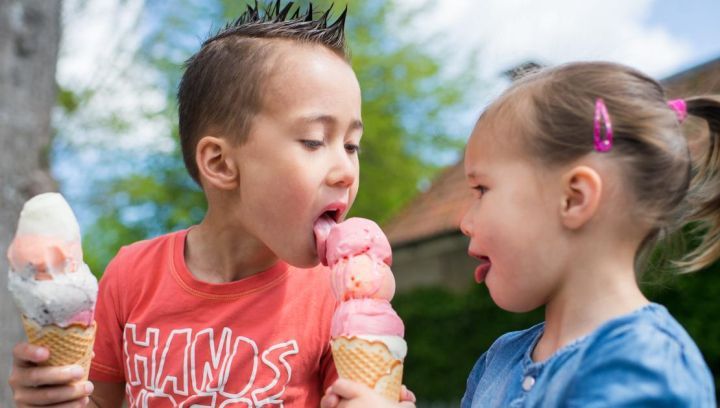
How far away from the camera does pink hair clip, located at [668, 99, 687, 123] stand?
2352mm

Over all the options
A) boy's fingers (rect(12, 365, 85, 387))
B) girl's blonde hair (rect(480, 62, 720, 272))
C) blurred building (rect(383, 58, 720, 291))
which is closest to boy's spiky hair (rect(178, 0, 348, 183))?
girl's blonde hair (rect(480, 62, 720, 272))

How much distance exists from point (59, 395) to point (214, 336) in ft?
1.80

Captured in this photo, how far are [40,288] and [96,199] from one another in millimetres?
24475

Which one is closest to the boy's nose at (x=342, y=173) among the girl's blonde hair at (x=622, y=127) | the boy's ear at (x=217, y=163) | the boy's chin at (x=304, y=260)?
the boy's chin at (x=304, y=260)

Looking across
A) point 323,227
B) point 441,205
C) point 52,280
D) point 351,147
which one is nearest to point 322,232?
point 323,227

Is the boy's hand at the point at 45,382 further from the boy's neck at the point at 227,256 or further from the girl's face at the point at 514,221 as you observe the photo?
the girl's face at the point at 514,221

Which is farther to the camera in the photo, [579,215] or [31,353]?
[31,353]

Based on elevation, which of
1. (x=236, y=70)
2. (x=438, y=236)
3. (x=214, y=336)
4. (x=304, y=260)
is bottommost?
(x=438, y=236)

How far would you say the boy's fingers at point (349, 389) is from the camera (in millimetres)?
2305

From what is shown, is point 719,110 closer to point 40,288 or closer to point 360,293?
point 360,293

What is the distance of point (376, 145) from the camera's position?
2625 centimetres

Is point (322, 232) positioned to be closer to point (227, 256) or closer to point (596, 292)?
point (227, 256)

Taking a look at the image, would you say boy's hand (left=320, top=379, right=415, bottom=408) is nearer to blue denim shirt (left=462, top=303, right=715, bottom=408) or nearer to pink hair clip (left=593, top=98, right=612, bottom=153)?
blue denim shirt (left=462, top=303, right=715, bottom=408)

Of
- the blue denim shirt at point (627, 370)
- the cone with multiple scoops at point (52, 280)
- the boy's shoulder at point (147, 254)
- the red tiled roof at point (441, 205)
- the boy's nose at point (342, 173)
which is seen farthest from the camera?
the red tiled roof at point (441, 205)
